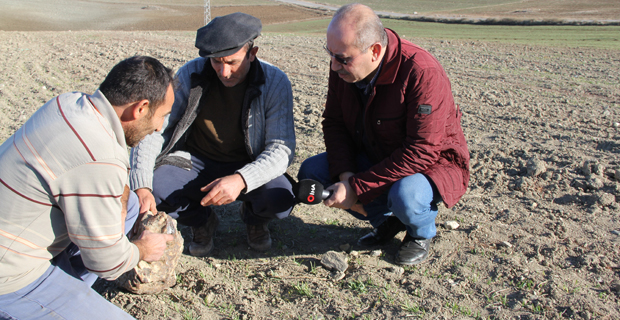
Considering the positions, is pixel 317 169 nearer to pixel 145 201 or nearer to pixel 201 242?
pixel 201 242

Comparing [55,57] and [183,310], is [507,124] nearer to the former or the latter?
[183,310]

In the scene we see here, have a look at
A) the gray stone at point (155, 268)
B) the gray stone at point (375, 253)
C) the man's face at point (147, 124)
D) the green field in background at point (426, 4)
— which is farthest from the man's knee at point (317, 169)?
the green field in background at point (426, 4)

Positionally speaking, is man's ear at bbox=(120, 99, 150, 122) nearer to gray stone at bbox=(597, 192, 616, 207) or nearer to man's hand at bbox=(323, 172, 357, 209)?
man's hand at bbox=(323, 172, 357, 209)

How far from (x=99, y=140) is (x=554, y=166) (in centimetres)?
393

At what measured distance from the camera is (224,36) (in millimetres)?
2939

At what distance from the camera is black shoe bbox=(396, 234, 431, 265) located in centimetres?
317

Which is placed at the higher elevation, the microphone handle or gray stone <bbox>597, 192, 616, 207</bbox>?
the microphone handle

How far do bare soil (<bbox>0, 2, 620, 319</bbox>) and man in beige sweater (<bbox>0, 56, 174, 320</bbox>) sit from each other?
2.36ft

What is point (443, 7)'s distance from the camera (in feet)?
130

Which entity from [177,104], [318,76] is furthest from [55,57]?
[177,104]

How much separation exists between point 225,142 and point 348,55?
1092mm

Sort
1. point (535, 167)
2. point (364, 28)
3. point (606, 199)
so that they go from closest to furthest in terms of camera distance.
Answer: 1. point (364, 28)
2. point (606, 199)
3. point (535, 167)

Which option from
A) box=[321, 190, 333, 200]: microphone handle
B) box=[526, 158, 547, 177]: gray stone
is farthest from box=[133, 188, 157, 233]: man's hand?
box=[526, 158, 547, 177]: gray stone

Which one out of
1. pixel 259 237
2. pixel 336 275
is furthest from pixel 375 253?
pixel 259 237
